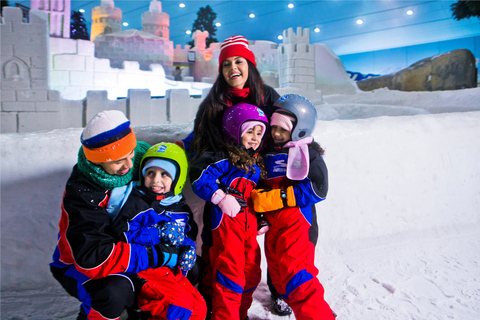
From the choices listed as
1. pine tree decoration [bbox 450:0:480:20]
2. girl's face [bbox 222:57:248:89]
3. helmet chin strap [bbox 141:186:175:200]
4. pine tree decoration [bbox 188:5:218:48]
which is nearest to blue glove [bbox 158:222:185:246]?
helmet chin strap [bbox 141:186:175:200]

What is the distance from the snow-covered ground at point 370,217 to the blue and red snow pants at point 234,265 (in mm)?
262

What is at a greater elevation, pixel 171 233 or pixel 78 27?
pixel 78 27

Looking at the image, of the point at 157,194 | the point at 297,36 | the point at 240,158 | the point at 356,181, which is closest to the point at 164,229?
the point at 157,194

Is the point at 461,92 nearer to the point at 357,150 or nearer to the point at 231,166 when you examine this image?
the point at 357,150

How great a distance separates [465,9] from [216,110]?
410 inches

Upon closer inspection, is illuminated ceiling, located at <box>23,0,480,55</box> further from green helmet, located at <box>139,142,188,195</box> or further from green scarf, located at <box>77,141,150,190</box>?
green scarf, located at <box>77,141,150,190</box>

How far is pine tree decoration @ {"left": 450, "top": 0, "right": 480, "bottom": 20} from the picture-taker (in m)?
8.85

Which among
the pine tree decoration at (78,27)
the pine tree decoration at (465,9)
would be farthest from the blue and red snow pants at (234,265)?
the pine tree decoration at (78,27)

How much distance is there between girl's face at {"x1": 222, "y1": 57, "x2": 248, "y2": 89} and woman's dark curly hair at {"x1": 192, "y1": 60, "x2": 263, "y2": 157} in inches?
1.1

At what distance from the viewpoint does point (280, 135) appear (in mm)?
1684

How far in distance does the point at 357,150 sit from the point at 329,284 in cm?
90

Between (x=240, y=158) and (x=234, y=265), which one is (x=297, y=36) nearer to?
(x=240, y=158)

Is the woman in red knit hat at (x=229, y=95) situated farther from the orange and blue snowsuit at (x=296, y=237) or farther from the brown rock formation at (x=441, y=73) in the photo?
the brown rock formation at (x=441, y=73)

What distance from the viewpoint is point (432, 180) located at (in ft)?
8.13
